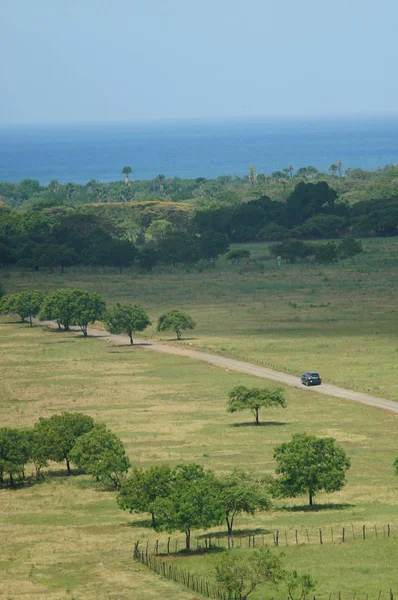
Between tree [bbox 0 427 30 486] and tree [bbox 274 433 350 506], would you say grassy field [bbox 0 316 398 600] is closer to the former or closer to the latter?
tree [bbox 274 433 350 506]

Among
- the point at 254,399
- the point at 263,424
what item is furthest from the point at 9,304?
the point at 263,424

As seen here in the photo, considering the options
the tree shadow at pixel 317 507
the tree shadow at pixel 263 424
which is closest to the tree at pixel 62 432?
the tree shadow at pixel 263 424

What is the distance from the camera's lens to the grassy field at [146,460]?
5603cm

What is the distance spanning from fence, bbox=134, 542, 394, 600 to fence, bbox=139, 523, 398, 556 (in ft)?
3.76

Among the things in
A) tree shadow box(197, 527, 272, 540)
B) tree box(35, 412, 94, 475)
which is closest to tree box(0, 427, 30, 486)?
tree box(35, 412, 94, 475)

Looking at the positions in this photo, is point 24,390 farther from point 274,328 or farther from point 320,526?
point 320,526

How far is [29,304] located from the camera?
156125 millimetres


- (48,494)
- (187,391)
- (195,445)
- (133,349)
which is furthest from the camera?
(133,349)

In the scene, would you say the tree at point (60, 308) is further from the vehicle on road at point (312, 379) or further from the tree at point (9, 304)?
the vehicle on road at point (312, 379)

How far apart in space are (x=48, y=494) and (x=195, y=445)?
13406mm

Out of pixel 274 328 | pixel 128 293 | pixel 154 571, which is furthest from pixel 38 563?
pixel 128 293

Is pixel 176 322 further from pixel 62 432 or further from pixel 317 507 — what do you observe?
pixel 317 507

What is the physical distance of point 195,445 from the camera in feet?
279

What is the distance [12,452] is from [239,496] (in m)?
19.7
